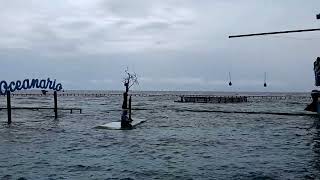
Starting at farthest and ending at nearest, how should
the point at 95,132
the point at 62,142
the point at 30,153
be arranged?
the point at 95,132 < the point at 62,142 < the point at 30,153

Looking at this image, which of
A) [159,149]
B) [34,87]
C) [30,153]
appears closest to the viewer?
[30,153]

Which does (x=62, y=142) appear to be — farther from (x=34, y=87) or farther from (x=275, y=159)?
(x=34, y=87)

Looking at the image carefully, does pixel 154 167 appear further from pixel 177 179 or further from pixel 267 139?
pixel 267 139

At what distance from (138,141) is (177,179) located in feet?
45.6

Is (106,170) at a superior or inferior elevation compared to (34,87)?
inferior

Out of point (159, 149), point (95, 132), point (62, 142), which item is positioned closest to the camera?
point (159, 149)

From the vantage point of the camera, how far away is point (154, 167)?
2248cm

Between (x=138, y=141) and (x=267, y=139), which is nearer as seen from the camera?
(x=138, y=141)

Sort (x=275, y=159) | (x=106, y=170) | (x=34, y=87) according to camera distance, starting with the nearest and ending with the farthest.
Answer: (x=106, y=170) → (x=275, y=159) → (x=34, y=87)

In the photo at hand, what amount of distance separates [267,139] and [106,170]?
18.0m

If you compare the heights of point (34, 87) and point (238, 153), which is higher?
point (34, 87)

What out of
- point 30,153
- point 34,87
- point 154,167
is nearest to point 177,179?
point 154,167

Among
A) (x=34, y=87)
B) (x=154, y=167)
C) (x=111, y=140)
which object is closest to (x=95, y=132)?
(x=111, y=140)

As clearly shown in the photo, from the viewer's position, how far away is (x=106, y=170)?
21484 millimetres
